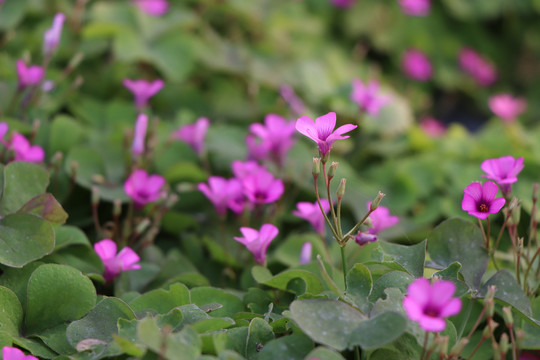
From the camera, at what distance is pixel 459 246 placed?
3.83ft

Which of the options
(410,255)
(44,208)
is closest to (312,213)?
(410,255)

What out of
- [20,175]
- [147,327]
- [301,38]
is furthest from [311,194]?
[301,38]

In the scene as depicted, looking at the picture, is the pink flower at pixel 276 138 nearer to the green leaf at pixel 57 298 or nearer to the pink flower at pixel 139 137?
the pink flower at pixel 139 137

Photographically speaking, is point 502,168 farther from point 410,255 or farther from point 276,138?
point 276,138

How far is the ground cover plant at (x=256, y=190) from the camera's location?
995 millimetres

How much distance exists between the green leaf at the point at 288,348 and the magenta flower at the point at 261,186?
1.56 feet

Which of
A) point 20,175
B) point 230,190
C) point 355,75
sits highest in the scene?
point 20,175

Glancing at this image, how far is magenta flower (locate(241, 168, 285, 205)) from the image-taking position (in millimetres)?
1384

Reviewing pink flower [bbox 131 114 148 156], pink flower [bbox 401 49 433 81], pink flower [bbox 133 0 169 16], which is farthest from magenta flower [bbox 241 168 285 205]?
pink flower [bbox 401 49 433 81]

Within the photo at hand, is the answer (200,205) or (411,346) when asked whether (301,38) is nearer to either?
(200,205)

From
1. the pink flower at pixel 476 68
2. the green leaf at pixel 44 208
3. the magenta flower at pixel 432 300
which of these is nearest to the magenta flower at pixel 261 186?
the green leaf at pixel 44 208

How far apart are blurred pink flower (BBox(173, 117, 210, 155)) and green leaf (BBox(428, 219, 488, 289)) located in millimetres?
758

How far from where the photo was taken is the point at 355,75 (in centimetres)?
279

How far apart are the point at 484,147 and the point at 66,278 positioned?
1.54 meters
